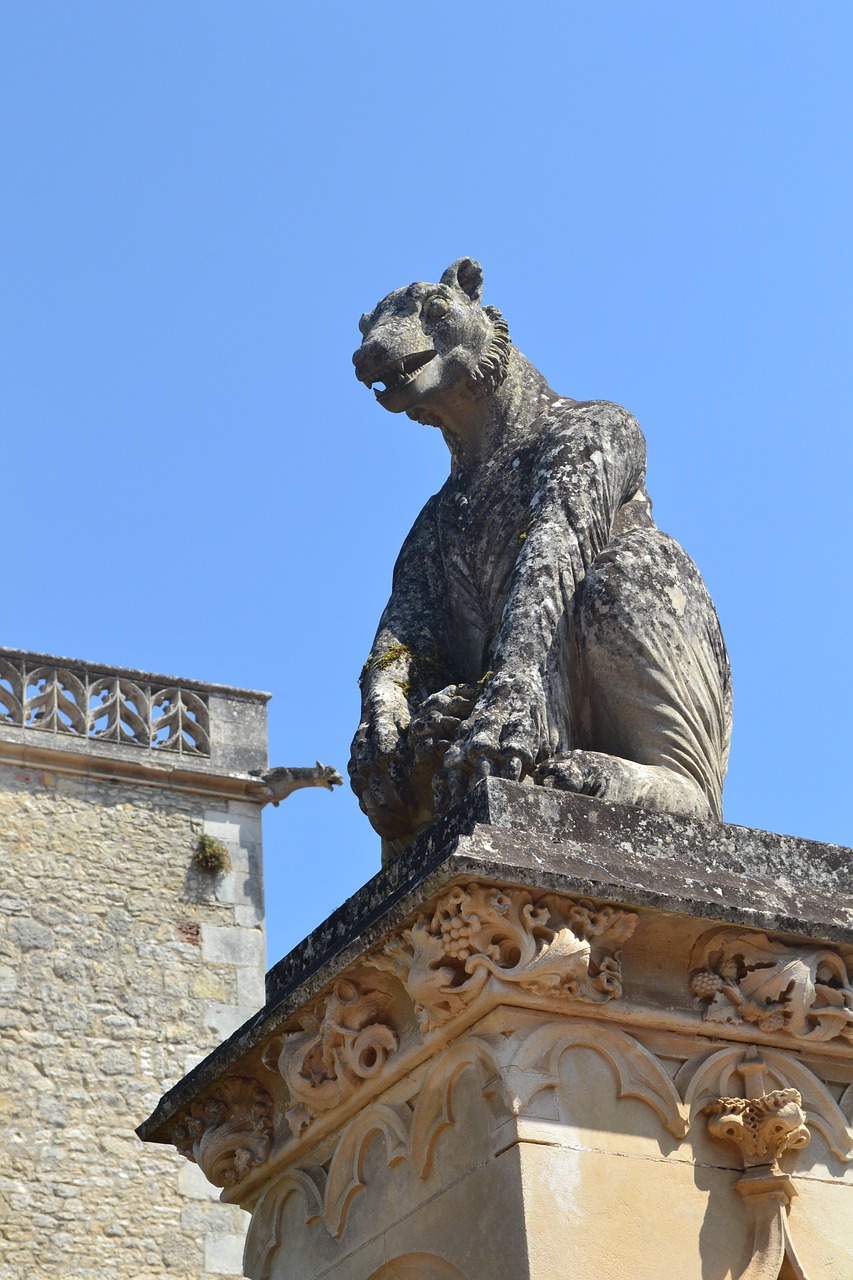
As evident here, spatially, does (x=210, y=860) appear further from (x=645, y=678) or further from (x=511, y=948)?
(x=511, y=948)

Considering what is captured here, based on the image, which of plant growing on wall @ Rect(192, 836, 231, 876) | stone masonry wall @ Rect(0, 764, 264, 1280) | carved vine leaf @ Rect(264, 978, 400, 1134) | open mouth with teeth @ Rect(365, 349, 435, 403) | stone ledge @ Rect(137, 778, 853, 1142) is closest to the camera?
stone ledge @ Rect(137, 778, 853, 1142)

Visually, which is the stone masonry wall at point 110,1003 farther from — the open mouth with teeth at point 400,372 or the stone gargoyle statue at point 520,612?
the open mouth with teeth at point 400,372

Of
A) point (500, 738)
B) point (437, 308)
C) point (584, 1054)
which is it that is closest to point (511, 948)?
point (584, 1054)

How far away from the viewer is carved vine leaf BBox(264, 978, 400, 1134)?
417cm

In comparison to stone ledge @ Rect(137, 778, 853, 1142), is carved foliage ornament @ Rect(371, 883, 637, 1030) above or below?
below

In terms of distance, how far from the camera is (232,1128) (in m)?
4.64

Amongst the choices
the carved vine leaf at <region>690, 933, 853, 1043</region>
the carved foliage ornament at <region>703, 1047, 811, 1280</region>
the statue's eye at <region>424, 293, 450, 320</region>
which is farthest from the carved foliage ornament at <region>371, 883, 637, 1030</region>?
the statue's eye at <region>424, 293, 450, 320</region>

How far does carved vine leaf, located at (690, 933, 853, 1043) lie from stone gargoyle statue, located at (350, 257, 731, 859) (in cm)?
42

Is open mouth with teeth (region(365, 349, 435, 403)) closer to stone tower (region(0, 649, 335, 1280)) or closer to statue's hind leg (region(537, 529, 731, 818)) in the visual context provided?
statue's hind leg (region(537, 529, 731, 818))

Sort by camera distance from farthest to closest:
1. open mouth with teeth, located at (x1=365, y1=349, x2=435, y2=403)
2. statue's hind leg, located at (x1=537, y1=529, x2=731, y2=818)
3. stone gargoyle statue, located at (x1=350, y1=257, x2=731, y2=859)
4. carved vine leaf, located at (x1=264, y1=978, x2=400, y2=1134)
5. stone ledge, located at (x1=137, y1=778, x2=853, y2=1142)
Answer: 1. open mouth with teeth, located at (x1=365, y1=349, x2=435, y2=403)
2. statue's hind leg, located at (x1=537, y1=529, x2=731, y2=818)
3. stone gargoyle statue, located at (x1=350, y1=257, x2=731, y2=859)
4. carved vine leaf, located at (x1=264, y1=978, x2=400, y2=1134)
5. stone ledge, located at (x1=137, y1=778, x2=853, y2=1142)

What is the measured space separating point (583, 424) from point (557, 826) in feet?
4.45

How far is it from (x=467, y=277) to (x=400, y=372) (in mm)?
409

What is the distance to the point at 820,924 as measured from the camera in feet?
13.3

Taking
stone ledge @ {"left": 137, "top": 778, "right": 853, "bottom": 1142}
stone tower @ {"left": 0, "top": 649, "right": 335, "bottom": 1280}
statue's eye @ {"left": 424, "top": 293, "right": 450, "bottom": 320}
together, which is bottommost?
stone ledge @ {"left": 137, "top": 778, "right": 853, "bottom": 1142}
